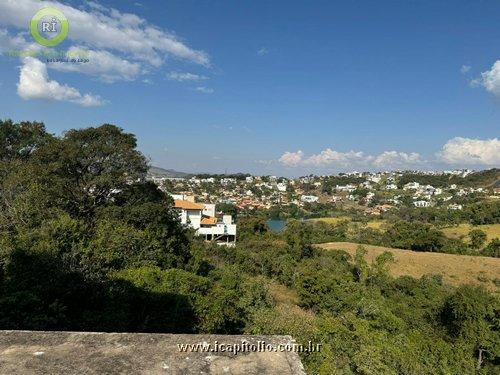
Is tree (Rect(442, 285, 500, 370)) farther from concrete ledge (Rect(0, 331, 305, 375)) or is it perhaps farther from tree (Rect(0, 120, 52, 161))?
tree (Rect(0, 120, 52, 161))

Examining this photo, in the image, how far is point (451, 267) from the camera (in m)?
42.8

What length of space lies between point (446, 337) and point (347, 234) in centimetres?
4713

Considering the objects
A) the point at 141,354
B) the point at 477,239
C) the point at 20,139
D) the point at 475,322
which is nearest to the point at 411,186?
the point at 477,239

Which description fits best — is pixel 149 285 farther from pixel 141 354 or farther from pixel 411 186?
pixel 411 186

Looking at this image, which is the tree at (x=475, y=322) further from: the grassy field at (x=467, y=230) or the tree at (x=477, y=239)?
the grassy field at (x=467, y=230)

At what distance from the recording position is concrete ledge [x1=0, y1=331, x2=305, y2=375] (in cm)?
274

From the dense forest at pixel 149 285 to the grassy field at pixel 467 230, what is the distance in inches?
1353

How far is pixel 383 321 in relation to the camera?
1678cm

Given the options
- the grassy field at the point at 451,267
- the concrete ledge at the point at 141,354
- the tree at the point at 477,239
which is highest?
the concrete ledge at the point at 141,354

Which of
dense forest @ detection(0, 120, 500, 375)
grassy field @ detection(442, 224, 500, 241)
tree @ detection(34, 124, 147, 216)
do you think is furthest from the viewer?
grassy field @ detection(442, 224, 500, 241)

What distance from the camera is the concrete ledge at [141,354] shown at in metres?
2.74

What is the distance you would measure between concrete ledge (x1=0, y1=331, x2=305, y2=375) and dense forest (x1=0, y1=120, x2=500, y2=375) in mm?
5707

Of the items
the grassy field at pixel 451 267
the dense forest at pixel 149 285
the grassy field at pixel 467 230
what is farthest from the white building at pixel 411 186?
the dense forest at pixel 149 285

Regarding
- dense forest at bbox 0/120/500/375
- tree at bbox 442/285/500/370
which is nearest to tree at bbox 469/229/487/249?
dense forest at bbox 0/120/500/375
